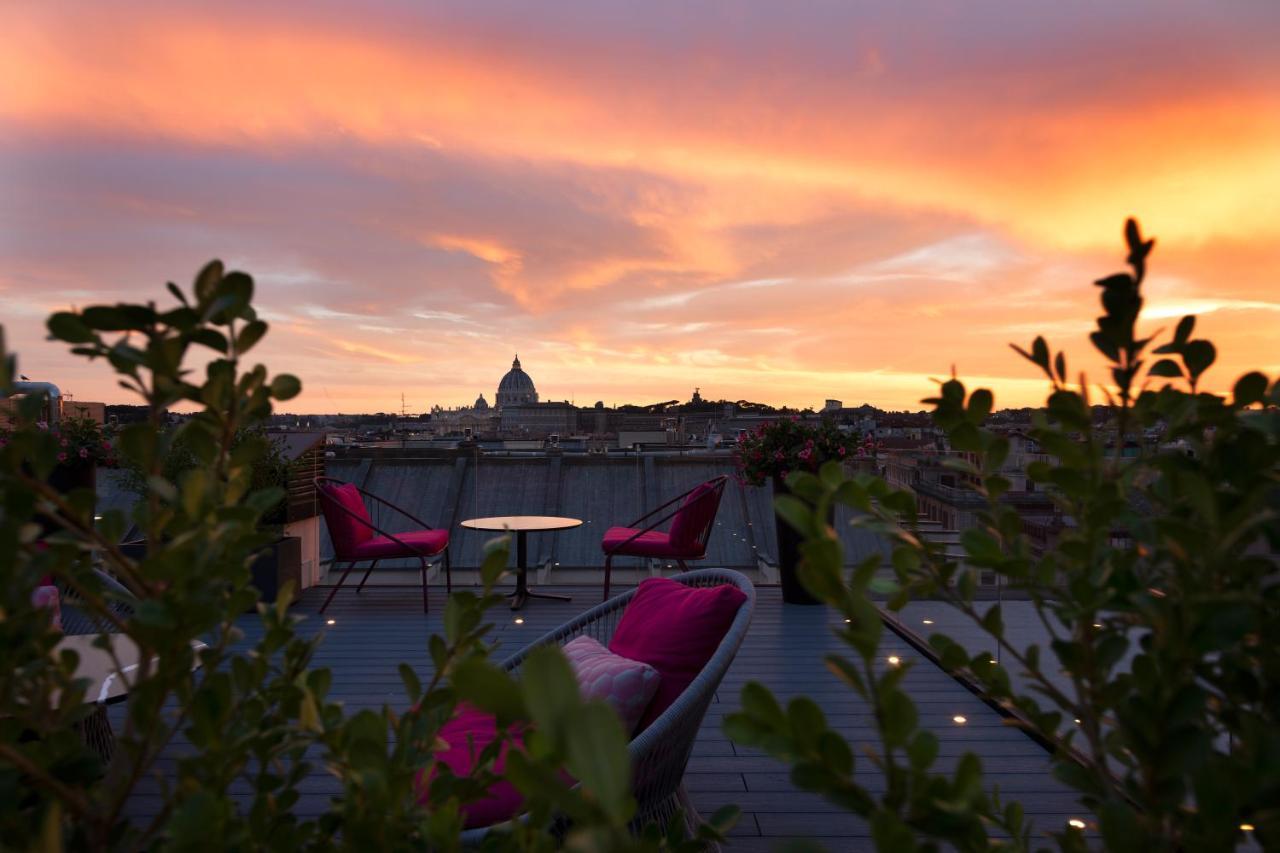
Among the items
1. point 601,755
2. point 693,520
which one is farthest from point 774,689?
point 601,755

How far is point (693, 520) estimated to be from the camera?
5391 millimetres

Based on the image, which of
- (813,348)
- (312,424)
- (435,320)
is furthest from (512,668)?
(435,320)

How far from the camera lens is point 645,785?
6.30ft

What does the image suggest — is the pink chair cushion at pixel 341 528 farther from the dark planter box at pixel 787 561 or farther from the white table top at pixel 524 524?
the dark planter box at pixel 787 561

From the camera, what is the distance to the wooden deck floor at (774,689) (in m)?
2.68

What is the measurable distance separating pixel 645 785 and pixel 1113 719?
1.57 metres

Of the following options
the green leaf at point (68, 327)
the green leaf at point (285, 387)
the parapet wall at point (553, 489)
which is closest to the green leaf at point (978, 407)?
the green leaf at point (285, 387)

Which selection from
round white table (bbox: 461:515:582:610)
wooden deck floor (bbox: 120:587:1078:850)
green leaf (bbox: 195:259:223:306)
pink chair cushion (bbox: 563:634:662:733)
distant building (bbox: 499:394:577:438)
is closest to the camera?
green leaf (bbox: 195:259:223:306)

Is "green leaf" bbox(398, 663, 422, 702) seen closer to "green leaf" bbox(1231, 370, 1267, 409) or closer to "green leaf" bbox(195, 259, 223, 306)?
"green leaf" bbox(195, 259, 223, 306)

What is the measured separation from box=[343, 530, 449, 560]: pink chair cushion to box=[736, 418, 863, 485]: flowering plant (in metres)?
2.50

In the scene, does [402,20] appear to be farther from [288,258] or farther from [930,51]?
[288,258]

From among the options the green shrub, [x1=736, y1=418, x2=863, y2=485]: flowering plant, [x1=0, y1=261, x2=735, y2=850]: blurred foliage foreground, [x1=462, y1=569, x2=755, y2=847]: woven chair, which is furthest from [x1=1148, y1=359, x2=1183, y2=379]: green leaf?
[x1=736, y1=418, x2=863, y2=485]: flowering plant

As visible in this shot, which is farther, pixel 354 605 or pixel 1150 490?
pixel 354 605

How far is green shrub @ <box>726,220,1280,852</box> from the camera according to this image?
43 centimetres
